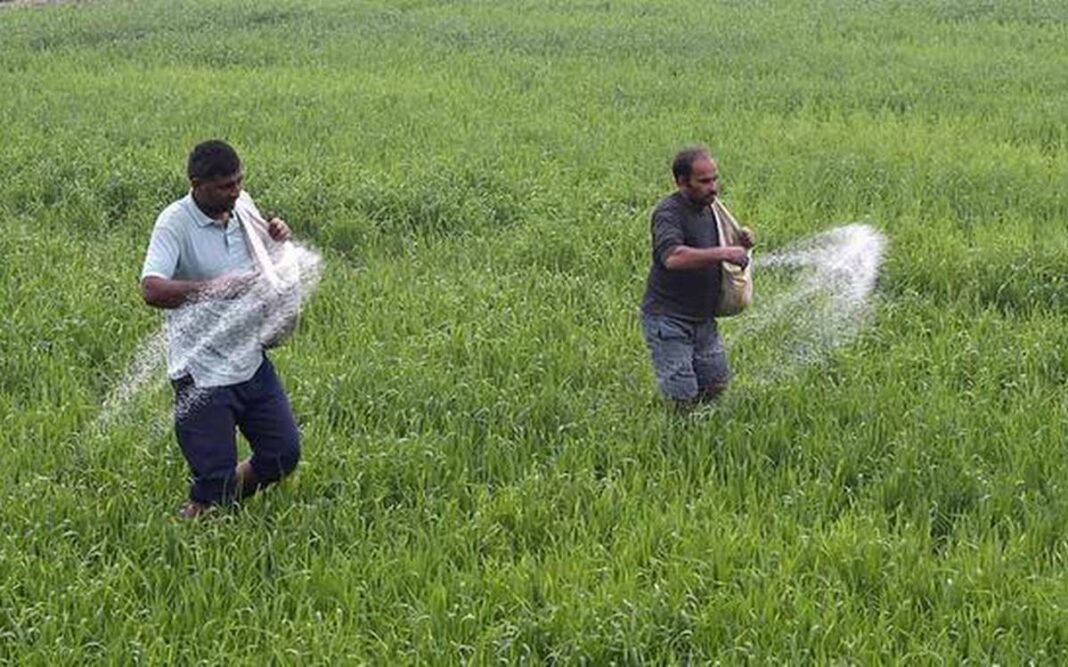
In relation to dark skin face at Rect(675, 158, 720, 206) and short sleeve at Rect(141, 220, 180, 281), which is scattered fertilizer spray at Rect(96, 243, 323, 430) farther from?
dark skin face at Rect(675, 158, 720, 206)

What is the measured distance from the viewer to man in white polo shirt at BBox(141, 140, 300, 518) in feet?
13.2

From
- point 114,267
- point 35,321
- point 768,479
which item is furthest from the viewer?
point 114,267

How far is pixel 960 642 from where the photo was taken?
3646 millimetres

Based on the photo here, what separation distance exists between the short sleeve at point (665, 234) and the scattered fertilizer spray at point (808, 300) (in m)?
1.07

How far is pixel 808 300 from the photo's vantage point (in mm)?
6848

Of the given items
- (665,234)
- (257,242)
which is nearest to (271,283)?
(257,242)

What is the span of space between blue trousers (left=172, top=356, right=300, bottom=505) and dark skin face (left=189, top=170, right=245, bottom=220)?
580mm

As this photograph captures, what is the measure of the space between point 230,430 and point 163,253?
64cm

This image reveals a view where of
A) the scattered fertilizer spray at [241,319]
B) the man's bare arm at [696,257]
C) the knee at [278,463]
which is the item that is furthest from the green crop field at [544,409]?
the man's bare arm at [696,257]

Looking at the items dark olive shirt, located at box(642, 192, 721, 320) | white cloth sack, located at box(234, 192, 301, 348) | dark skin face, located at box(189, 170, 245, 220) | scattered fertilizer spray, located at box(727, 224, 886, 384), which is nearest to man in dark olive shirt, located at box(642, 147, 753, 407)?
dark olive shirt, located at box(642, 192, 721, 320)

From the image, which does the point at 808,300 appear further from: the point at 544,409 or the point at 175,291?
the point at 175,291

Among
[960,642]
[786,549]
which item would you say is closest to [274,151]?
[786,549]

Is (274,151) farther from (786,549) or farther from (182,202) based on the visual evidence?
(786,549)

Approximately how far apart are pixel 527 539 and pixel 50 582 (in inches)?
60.1
